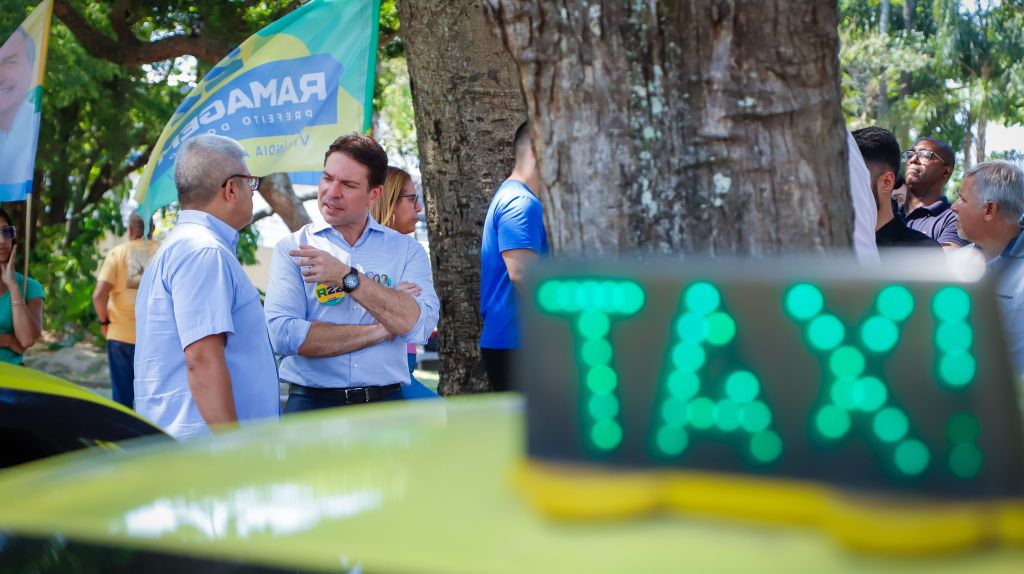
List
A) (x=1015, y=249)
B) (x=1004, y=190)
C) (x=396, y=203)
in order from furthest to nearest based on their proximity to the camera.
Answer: (x=396, y=203), (x=1004, y=190), (x=1015, y=249)

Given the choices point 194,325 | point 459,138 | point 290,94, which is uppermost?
point 290,94

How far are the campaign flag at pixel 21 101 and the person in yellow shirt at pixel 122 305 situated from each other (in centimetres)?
147

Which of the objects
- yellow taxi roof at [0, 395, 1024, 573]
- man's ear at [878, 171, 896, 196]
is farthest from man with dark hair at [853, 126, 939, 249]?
yellow taxi roof at [0, 395, 1024, 573]

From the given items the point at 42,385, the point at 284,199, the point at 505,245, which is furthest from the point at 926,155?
the point at 284,199

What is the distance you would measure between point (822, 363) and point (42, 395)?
7.27ft

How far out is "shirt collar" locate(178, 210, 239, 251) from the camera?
395 cm

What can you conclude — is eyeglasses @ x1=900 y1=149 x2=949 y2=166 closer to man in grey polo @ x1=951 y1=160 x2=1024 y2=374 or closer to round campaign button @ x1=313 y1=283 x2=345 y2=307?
man in grey polo @ x1=951 y1=160 x2=1024 y2=374

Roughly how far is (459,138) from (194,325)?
192cm

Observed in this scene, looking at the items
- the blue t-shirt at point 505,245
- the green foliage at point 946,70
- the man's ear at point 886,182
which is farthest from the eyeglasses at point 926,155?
the green foliage at point 946,70

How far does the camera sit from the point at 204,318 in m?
3.68

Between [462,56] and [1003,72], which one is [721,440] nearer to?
[462,56]

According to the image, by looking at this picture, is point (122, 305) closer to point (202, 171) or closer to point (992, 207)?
point (202, 171)

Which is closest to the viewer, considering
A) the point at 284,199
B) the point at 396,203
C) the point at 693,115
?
the point at 693,115

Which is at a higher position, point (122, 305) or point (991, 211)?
point (991, 211)
